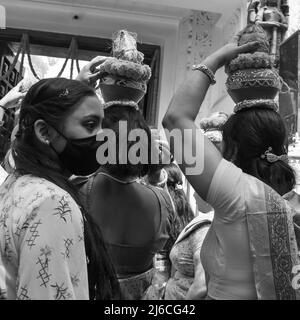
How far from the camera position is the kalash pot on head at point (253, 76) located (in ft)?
4.59

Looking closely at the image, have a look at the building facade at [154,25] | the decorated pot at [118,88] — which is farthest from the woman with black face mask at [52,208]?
the building facade at [154,25]

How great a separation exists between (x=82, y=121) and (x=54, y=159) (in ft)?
0.46

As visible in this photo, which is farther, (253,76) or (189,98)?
(253,76)

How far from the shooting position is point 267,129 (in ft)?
4.21

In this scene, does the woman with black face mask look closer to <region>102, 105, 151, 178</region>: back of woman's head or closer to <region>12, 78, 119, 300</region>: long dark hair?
<region>12, 78, 119, 300</region>: long dark hair

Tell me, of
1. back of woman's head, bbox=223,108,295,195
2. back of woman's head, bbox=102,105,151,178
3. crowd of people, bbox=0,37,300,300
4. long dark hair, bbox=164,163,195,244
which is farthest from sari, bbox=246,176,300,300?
long dark hair, bbox=164,163,195,244

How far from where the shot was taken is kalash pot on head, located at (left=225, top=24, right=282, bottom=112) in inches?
55.1

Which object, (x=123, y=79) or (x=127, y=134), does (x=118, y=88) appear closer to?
(x=123, y=79)

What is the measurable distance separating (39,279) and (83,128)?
1.57ft

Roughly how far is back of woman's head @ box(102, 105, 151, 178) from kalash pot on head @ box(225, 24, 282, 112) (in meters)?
0.47

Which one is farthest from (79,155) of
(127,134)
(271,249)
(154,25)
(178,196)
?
(154,25)

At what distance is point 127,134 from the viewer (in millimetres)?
1717

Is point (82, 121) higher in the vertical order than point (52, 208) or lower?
higher
